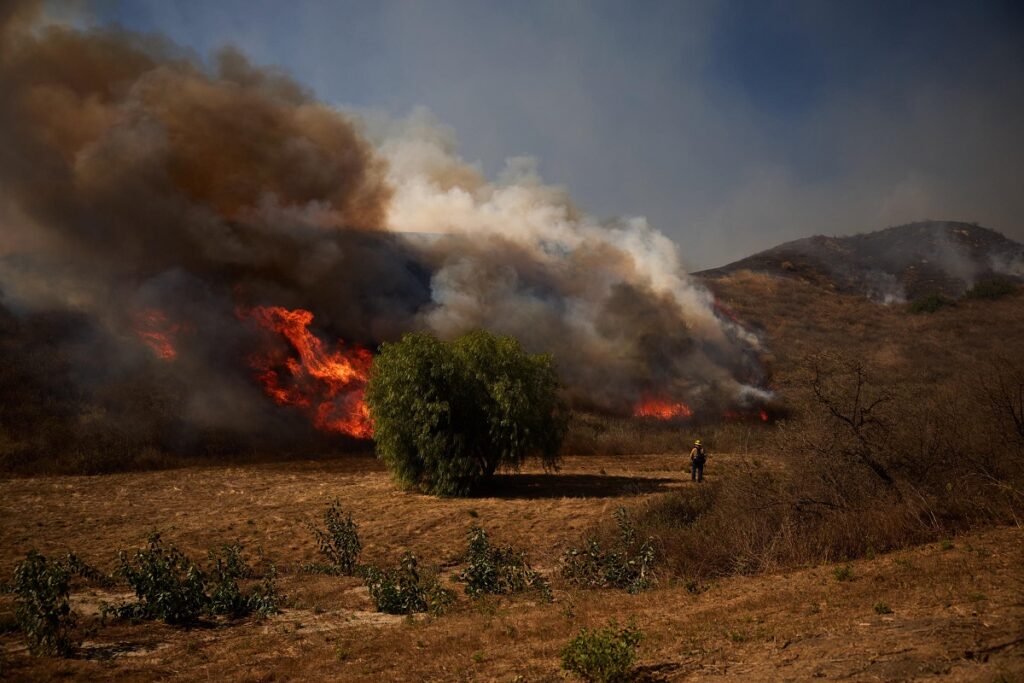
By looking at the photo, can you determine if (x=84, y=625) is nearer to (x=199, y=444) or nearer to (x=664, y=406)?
(x=199, y=444)

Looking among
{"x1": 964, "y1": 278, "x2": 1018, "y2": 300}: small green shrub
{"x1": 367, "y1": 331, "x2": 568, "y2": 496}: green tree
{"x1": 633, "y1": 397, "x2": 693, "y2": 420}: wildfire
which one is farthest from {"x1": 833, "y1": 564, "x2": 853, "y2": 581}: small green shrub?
{"x1": 964, "y1": 278, "x2": 1018, "y2": 300}: small green shrub

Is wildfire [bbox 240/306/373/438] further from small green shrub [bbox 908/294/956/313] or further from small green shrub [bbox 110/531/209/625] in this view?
small green shrub [bbox 908/294/956/313]

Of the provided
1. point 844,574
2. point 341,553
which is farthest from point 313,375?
point 844,574

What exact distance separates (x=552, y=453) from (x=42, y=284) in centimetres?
3899

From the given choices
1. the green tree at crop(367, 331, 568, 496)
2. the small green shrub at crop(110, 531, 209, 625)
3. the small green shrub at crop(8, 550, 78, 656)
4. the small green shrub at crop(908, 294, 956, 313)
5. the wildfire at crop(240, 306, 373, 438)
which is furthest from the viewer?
the small green shrub at crop(908, 294, 956, 313)

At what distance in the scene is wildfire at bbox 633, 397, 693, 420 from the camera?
50469 millimetres

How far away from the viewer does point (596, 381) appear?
51.8 metres

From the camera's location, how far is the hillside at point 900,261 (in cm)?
9369

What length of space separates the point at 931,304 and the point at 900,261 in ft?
102

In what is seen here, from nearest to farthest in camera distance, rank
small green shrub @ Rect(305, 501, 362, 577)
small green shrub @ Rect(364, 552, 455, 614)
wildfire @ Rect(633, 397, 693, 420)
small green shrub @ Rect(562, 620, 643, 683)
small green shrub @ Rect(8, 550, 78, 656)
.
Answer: small green shrub @ Rect(562, 620, 643, 683), small green shrub @ Rect(8, 550, 78, 656), small green shrub @ Rect(364, 552, 455, 614), small green shrub @ Rect(305, 501, 362, 577), wildfire @ Rect(633, 397, 693, 420)

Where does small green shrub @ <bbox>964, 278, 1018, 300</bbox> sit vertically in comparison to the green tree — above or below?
above

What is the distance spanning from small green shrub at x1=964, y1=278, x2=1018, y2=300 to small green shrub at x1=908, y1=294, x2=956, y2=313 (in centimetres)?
392

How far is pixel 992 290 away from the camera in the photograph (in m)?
79.7

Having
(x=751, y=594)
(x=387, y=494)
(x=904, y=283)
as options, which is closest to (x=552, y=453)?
(x=387, y=494)
